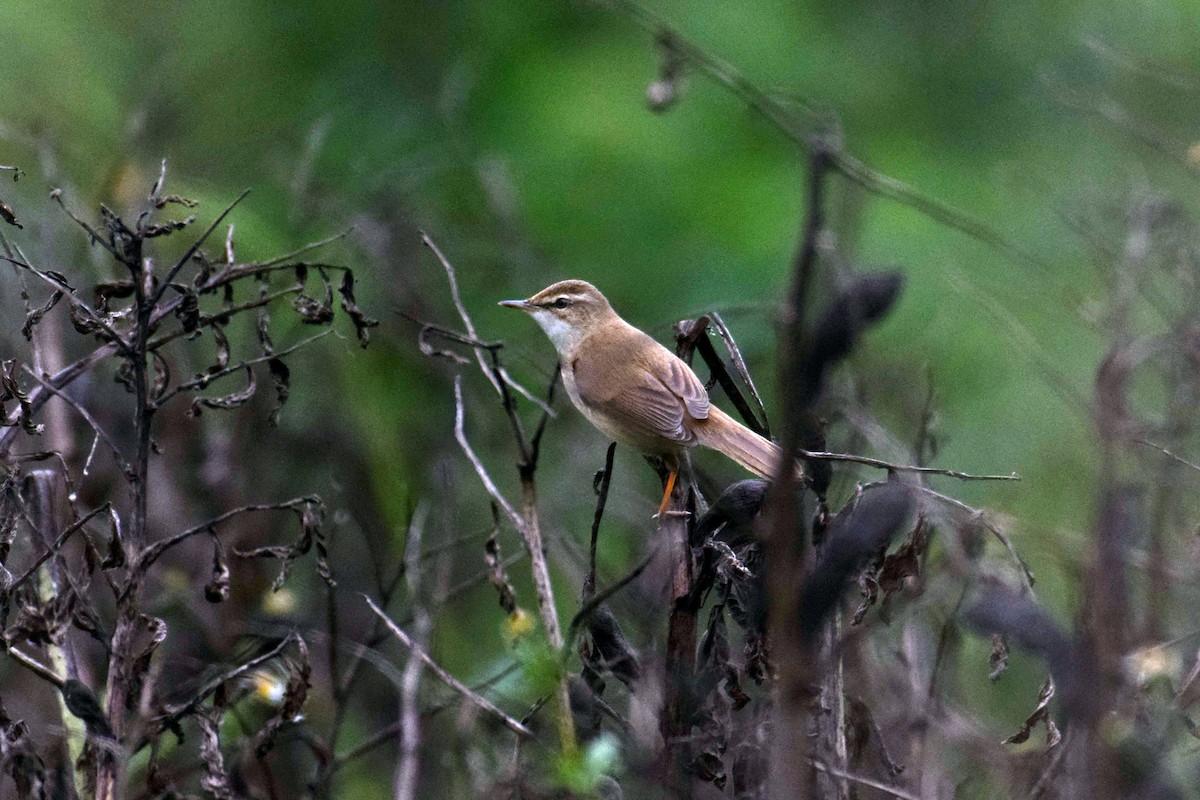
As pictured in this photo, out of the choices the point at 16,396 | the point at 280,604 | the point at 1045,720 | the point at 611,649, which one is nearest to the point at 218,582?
the point at 16,396

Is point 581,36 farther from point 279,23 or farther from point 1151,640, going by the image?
point 1151,640

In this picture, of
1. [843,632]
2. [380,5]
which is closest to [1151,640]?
[843,632]

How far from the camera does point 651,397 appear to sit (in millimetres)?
4508

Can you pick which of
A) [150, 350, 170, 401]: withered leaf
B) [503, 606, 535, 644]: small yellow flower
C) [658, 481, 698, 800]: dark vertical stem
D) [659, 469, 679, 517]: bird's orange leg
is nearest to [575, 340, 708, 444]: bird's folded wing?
[659, 469, 679, 517]: bird's orange leg

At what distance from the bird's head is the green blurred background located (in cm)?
46

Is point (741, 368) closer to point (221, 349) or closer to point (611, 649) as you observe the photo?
point (611, 649)

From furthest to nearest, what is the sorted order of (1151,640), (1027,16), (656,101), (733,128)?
1. (1027,16)
2. (733,128)
3. (656,101)
4. (1151,640)

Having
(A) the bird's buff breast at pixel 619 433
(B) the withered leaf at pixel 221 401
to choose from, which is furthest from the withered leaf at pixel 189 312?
(A) the bird's buff breast at pixel 619 433

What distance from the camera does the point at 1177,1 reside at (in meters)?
9.65

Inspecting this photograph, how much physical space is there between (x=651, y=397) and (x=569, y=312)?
40.1 inches

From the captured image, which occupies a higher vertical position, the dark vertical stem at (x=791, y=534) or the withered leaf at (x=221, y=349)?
the withered leaf at (x=221, y=349)

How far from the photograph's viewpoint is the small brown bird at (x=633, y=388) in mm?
4320

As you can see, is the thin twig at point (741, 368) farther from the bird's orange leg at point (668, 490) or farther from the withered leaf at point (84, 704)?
the withered leaf at point (84, 704)

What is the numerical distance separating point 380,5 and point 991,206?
469cm
